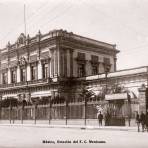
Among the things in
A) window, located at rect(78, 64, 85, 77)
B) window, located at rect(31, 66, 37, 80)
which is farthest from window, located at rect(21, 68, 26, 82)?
window, located at rect(78, 64, 85, 77)

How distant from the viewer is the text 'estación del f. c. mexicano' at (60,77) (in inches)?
1321

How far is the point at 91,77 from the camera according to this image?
4041 centimetres

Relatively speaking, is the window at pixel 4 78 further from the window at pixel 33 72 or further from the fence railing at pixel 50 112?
the fence railing at pixel 50 112

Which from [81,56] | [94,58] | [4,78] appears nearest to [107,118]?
[81,56]

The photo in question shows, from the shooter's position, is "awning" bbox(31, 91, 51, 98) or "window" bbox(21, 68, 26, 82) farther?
"window" bbox(21, 68, 26, 82)

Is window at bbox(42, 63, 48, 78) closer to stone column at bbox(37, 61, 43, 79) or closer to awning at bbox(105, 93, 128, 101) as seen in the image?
stone column at bbox(37, 61, 43, 79)

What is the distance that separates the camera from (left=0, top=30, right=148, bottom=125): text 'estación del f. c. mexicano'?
33.6m

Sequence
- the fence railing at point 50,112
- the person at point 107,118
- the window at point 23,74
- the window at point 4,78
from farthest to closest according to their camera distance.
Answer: the window at point 4,78
the window at point 23,74
the fence railing at point 50,112
the person at point 107,118

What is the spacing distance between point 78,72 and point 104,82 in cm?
708

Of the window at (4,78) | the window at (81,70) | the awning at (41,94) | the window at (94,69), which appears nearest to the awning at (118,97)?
the awning at (41,94)

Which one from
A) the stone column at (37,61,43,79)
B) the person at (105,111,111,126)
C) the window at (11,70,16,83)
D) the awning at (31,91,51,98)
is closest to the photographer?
the person at (105,111,111,126)

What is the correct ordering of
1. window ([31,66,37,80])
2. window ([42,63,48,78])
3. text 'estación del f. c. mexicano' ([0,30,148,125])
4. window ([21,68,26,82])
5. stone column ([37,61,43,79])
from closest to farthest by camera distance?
text 'estación del f. c. mexicano' ([0,30,148,125]) < window ([42,63,48,78]) < stone column ([37,61,43,79]) < window ([31,66,37,80]) < window ([21,68,26,82])

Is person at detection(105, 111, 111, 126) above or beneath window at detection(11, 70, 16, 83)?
beneath

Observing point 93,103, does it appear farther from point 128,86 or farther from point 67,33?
point 67,33
